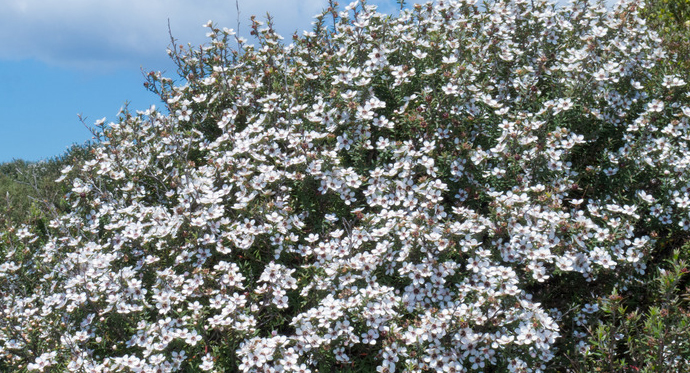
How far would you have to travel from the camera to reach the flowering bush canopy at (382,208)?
13.6 feet

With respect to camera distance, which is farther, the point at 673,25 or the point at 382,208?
the point at 673,25

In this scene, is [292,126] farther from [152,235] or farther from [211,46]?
[211,46]

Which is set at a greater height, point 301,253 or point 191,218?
point 191,218

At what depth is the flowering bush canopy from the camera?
4141mm

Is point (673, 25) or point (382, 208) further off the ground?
point (673, 25)

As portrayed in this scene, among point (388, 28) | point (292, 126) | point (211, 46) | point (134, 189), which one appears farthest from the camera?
point (211, 46)

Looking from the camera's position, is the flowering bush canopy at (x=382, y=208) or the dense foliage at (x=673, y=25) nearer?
the flowering bush canopy at (x=382, y=208)

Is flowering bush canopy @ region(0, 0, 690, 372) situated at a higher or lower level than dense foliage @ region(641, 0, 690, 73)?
lower

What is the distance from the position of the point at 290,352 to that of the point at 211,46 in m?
4.11

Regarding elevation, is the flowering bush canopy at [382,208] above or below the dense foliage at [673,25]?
below

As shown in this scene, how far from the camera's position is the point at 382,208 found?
193 inches

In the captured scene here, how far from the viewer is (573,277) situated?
473 cm

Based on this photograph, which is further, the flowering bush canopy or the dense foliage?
the dense foliage

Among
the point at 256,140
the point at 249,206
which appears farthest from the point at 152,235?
the point at 256,140
